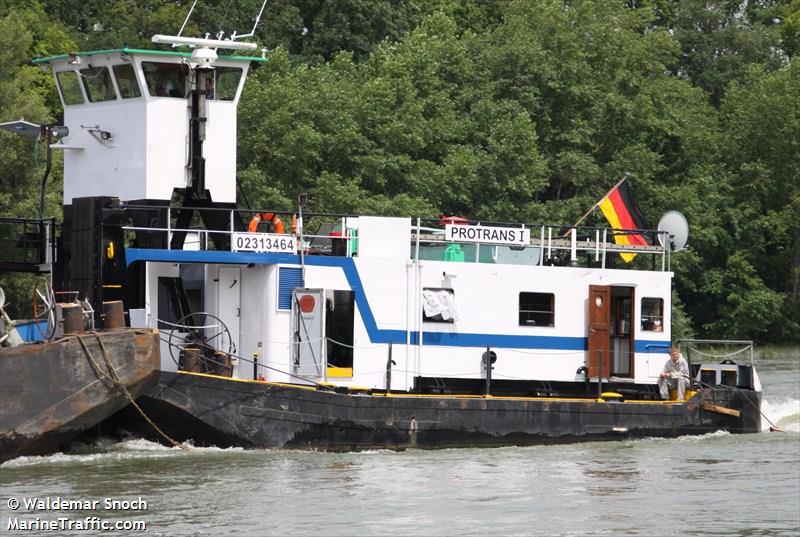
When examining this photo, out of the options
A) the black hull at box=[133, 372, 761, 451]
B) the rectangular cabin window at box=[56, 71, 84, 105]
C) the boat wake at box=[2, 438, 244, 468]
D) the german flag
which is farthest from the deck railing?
the boat wake at box=[2, 438, 244, 468]

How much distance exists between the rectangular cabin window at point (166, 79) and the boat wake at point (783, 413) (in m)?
12.6

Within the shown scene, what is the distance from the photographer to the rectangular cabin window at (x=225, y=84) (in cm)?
2717

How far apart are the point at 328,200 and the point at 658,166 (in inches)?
591

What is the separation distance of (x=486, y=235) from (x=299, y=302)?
3.51 m

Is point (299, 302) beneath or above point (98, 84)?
beneath

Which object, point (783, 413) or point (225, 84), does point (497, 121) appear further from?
point (225, 84)

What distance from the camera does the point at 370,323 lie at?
2683 centimetres

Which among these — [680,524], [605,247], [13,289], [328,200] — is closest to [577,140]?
[328,200]

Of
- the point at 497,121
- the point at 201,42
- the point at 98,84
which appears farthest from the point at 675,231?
the point at 497,121

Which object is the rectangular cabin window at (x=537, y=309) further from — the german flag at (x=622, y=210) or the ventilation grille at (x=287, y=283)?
the ventilation grille at (x=287, y=283)

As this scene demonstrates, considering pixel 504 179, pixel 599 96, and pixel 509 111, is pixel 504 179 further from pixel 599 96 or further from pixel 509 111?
pixel 599 96

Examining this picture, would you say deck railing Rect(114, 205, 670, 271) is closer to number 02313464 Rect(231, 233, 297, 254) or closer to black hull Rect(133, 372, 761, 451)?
number 02313464 Rect(231, 233, 297, 254)
